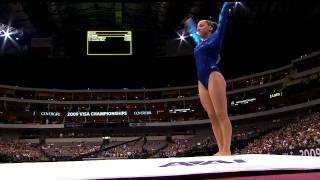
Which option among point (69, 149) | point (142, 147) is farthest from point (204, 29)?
point (69, 149)

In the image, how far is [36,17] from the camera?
31.9 meters

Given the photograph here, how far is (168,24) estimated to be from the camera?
3553 cm

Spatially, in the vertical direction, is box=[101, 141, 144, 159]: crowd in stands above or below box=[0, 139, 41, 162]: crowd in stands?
below

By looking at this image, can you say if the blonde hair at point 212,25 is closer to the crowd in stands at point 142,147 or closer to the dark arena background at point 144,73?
the dark arena background at point 144,73

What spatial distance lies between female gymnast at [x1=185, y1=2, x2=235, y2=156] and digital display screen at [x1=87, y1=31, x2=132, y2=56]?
Answer: 24242mm

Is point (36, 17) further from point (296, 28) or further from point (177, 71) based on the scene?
point (296, 28)

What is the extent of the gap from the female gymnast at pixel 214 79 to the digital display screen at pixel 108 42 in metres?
24.2

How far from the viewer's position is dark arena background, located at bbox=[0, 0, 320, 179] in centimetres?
3117

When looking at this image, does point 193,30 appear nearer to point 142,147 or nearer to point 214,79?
point 214,79

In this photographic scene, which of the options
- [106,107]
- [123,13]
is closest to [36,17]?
[123,13]

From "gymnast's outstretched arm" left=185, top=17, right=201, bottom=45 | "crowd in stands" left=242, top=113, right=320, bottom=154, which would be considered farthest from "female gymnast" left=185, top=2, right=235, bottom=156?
"crowd in stands" left=242, top=113, right=320, bottom=154

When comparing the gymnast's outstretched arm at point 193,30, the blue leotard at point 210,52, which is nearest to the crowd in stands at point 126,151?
the gymnast's outstretched arm at point 193,30

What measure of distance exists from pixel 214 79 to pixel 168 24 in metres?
30.9

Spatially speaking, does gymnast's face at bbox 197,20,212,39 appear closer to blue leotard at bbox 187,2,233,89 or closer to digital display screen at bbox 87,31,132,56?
blue leotard at bbox 187,2,233,89
